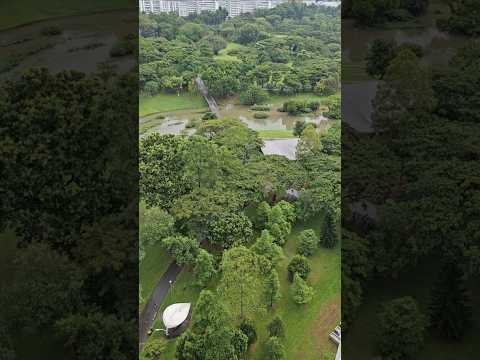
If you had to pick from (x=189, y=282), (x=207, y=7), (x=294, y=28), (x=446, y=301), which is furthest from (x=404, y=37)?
(x=189, y=282)

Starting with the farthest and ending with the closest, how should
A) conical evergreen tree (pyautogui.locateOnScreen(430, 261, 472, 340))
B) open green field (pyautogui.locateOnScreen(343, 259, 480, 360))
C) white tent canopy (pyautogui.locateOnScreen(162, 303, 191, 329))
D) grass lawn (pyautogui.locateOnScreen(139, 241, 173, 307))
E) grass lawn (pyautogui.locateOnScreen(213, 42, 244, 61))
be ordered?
grass lawn (pyautogui.locateOnScreen(213, 42, 244, 61)) < grass lawn (pyautogui.locateOnScreen(139, 241, 173, 307)) < white tent canopy (pyautogui.locateOnScreen(162, 303, 191, 329)) < open green field (pyautogui.locateOnScreen(343, 259, 480, 360)) < conical evergreen tree (pyautogui.locateOnScreen(430, 261, 472, 340))

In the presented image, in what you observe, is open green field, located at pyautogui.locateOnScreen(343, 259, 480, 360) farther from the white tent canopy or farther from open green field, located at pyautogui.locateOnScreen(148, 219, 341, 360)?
the white tent canopy

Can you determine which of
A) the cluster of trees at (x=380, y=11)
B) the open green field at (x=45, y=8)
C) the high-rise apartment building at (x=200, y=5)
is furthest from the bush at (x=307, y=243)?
the cluster of trees at (x=380, y=11)

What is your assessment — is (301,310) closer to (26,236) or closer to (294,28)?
(26,236)

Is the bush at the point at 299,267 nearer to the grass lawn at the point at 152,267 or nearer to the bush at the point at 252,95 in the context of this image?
the grass lawn at the point at 152,267

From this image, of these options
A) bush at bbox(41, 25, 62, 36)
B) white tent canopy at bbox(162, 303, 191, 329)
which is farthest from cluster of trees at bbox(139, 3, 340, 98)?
white tent canopy at bbox(162, 303, 191, 329)

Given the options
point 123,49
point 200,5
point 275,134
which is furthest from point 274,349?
point 123,49

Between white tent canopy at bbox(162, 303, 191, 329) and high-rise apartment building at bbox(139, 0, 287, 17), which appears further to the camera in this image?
high-rise apartment building at bbox(139, 0, 287, 17)

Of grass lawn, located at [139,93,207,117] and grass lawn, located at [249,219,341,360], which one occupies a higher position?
grass lawn, located at [139,93,207,117]
